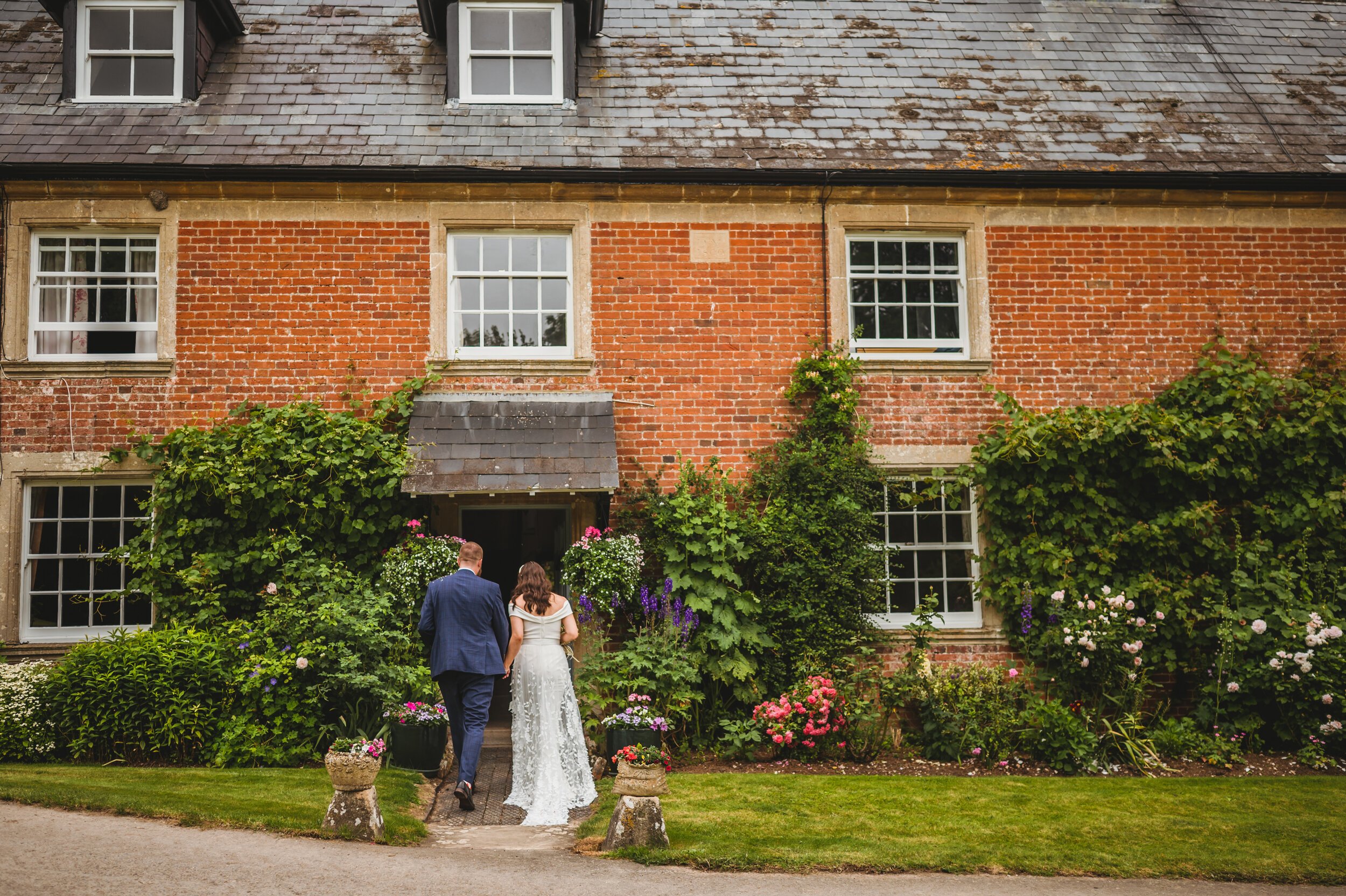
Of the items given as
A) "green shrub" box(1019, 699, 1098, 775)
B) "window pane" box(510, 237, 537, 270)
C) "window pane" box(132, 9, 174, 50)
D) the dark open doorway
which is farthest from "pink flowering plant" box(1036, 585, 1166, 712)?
"window pane" box(132, 9, 174, 50)

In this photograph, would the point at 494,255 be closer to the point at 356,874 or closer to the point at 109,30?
the point at 109,30

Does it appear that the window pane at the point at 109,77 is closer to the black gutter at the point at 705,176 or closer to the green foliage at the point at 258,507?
the black gutter at the point at 705,176

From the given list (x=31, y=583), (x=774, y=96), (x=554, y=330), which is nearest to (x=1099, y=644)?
(x=554, y=330)

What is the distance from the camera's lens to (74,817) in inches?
247

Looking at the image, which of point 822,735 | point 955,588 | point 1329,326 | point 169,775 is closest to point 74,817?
point 169,775

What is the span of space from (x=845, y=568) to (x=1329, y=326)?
20.0ft

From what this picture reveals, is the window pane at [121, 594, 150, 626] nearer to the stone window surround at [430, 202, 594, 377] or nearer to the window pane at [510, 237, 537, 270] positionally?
the stone window surround at [430, 202, 594, 377]

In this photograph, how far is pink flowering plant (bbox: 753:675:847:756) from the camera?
905 cm

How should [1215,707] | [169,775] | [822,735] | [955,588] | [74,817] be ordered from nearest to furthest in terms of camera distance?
[74,817], [169,775], [822,735], [1215,707], [955,588]

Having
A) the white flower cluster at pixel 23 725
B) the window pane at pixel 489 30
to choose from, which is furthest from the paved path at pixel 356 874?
the window pane at pixel 489 30

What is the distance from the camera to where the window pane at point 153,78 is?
430 inches

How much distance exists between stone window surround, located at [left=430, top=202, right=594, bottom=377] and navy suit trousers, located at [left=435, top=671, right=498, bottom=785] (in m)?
3.78

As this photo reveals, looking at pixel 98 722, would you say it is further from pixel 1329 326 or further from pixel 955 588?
pixel 1329 326

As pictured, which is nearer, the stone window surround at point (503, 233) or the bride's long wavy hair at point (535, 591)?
the bride's long wavy hair at point (535, 591)
